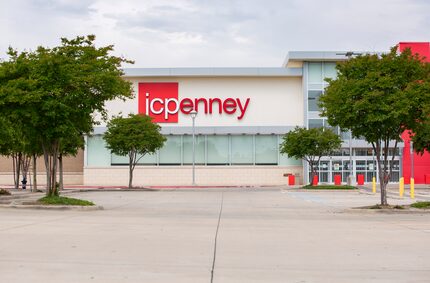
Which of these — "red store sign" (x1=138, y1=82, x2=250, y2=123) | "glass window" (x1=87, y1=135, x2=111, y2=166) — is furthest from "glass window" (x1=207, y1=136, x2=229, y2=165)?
"glass window" (x1=87, y1=135, x2=111, y2=166)

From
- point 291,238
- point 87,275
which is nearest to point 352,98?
point 291,238

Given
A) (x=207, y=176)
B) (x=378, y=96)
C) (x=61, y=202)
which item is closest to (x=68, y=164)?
(x=207, y=176)

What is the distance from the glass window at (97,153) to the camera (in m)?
56.8

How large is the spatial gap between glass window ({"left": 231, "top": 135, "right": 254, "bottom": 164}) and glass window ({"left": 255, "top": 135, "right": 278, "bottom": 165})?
59cm

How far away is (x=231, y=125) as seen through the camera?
57000mm

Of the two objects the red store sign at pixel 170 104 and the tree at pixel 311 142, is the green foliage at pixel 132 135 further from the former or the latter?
the red store sign at pixel 170 104

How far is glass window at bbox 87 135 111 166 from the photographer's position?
5678 cm

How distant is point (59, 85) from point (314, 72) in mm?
38219

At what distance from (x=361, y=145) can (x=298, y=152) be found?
44.5 feet

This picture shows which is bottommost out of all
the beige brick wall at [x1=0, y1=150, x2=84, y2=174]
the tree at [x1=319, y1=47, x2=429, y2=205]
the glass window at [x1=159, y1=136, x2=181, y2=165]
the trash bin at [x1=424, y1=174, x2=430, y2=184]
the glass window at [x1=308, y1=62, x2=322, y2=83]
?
the trash bin at [x1=424, y1=174, x2=430, y2=184]

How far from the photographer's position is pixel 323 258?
32.2 ft

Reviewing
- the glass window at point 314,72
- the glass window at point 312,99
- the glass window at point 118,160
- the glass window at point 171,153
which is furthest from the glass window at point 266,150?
the glass window at point 118,160

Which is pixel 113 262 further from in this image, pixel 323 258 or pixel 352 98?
pixel 352 98

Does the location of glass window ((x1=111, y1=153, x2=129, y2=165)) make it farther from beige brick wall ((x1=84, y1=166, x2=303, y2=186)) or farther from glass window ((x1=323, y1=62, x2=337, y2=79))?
glass window ((x1=323, y1=62, x2=337, y2=79))
